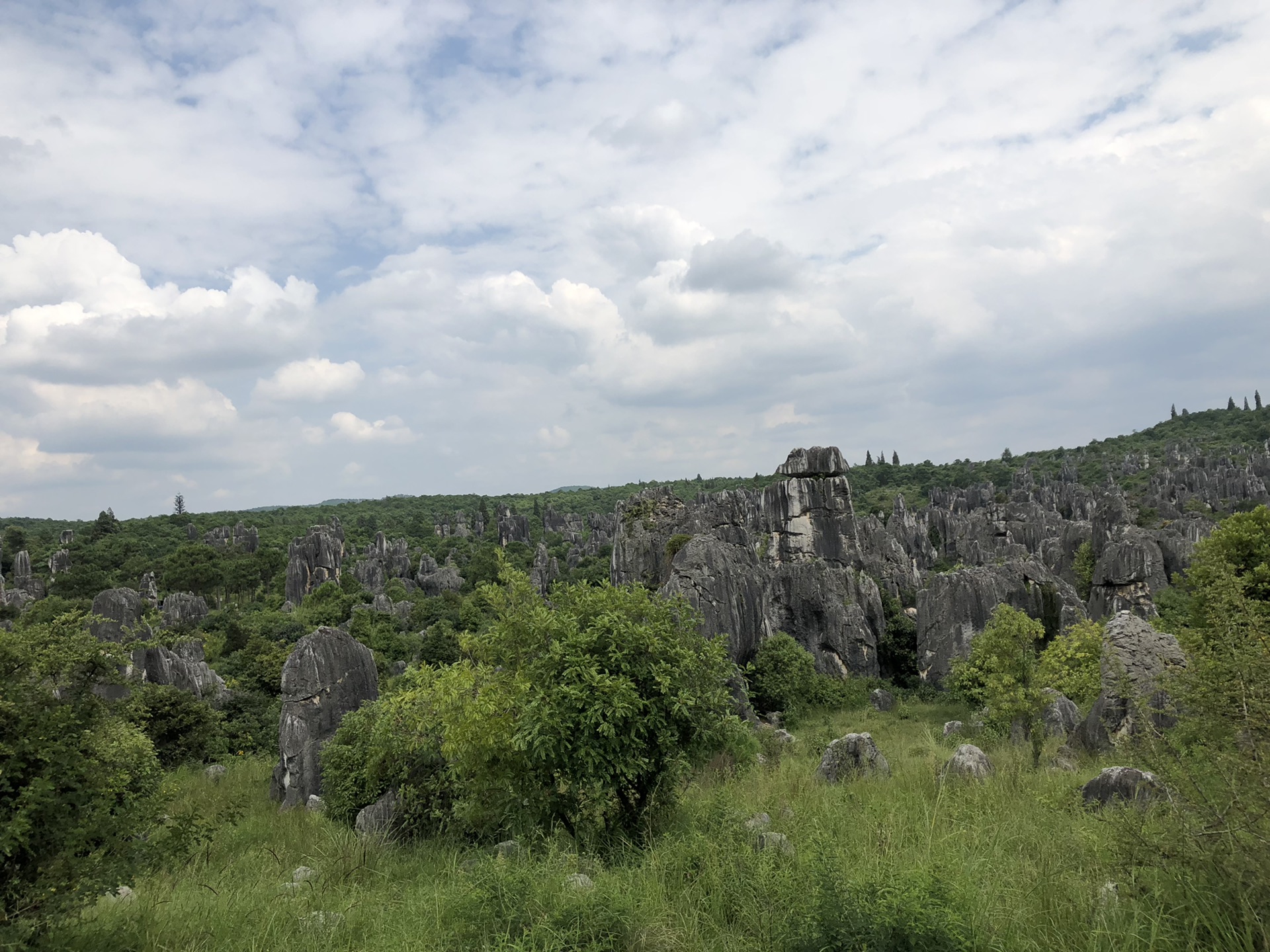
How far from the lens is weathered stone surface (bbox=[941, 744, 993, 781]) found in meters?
10.8

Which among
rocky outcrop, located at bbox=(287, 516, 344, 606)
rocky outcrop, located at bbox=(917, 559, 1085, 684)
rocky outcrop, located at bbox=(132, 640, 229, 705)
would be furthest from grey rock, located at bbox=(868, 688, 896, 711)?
rocky outcrop, located at bbox=(287, 516, 344, 606)

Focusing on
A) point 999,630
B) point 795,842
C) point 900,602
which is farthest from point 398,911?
point 900,602

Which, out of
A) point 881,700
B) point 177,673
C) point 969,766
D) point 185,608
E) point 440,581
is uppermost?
point 969,766

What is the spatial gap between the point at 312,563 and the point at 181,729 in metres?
62.0

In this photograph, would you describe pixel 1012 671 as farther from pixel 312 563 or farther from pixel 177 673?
pixel 312 563

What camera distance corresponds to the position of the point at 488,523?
140 m

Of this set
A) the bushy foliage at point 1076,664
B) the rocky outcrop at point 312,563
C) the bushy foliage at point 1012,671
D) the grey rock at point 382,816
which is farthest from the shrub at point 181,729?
the rocky outcrop at point 312,563

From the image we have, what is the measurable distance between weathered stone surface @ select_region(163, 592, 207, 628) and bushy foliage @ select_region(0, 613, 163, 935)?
6293 centimetres

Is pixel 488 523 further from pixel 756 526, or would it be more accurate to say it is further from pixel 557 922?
pixel 557 922

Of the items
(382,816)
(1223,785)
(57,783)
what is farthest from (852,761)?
(57,783)

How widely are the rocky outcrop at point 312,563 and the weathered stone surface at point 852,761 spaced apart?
7412 centimetres

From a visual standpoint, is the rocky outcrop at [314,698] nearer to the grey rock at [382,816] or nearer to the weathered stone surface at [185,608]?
the grey rock at [382,816]

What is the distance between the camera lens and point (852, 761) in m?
13.4

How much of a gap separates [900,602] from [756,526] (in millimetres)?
31980
